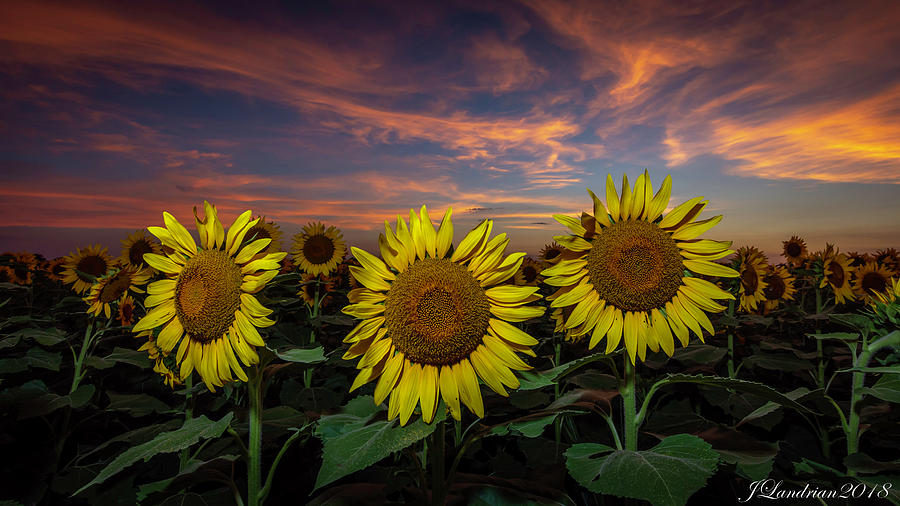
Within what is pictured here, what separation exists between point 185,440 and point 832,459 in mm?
4742

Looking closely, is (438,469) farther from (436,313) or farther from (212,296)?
(212,296)

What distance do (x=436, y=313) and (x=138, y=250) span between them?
7.75 m

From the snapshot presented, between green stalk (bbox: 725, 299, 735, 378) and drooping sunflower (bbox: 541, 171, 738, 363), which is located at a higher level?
drooping sunflower (bbox: 541, 171, 738, 363)

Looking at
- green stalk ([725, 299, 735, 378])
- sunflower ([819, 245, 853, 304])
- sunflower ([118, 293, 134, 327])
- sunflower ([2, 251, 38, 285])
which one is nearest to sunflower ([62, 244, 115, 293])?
sunflower ([2, 251, 38, 285])

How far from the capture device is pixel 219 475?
1.91 metres

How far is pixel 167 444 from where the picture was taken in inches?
68.3

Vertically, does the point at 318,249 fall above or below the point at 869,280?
above

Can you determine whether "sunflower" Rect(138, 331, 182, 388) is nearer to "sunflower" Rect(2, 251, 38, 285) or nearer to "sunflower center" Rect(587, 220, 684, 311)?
"sunflower center" Rect(587, 220, 684, 311)

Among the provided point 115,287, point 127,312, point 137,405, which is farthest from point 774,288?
point 127,312

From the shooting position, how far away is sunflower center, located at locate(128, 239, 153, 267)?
7.36m

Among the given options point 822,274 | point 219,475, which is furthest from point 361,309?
point 822,274

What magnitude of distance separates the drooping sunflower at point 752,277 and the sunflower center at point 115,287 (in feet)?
23.4

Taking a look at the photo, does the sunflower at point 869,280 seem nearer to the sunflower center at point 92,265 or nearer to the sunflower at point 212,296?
the sunflower at point 212,296

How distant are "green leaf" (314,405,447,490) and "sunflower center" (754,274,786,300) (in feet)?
23.4
